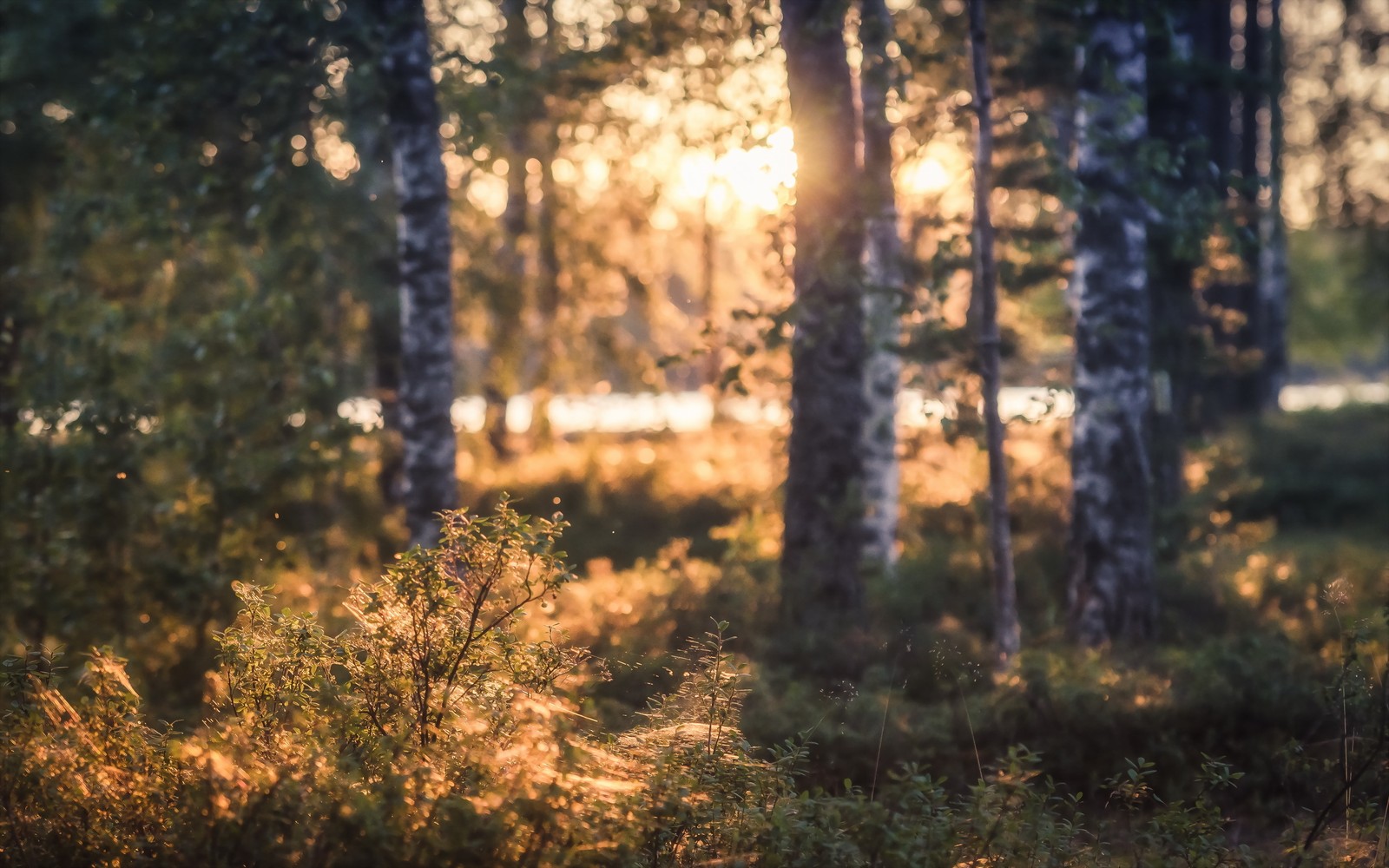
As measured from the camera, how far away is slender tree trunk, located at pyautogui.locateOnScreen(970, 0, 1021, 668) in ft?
27.3

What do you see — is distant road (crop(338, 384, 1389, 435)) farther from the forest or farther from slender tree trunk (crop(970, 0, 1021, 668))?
slender tree trunk (crop(970, 0, 1021, 668))

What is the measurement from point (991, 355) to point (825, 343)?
1.24 metres

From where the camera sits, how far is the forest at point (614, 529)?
14.5 ft

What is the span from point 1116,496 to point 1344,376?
68366 mm

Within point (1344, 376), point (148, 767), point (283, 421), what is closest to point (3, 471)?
point (283, 421)

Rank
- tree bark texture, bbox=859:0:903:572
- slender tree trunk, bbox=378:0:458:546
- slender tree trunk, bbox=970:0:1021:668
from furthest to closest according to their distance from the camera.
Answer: tree bark texture, bbox=859:0:903:572
slender tree trunk, bbox=378:0:458:546
slender tree trunk, bbox=970:0:1021:668

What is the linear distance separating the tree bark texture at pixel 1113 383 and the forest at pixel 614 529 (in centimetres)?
4

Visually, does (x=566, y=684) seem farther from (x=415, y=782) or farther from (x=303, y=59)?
(x=303, y=59)

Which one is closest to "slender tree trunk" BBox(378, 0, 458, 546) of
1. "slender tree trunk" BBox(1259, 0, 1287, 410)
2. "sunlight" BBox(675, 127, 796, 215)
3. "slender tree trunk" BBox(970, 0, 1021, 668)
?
"sunlight" BBox(675, 127, 796, 215)

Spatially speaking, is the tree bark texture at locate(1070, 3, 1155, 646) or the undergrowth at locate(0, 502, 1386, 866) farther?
the tree bark texture at locate(1070, 3, 1155, 646)

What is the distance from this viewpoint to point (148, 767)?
447cm

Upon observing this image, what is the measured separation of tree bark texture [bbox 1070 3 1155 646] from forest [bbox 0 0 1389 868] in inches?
1.5

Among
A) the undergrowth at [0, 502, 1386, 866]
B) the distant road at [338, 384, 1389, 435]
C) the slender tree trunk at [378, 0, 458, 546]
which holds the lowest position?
the undergrowth at [0, 502, 1386, 866]

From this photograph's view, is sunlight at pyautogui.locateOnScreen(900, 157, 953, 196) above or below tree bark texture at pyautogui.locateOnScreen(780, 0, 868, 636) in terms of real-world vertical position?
above
